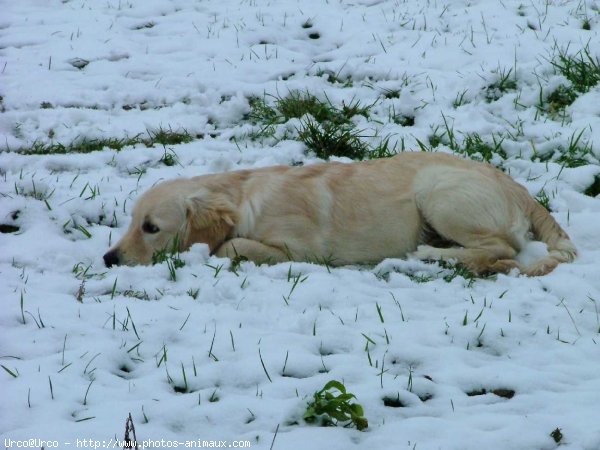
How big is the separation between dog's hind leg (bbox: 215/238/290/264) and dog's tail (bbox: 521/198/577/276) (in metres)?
1.45

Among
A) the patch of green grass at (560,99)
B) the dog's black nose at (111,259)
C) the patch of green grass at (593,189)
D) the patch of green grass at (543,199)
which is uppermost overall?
the patch of green grass at (560,99)

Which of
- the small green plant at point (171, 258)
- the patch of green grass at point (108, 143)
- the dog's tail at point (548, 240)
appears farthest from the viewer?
the patch of green grass at point (108, 143)

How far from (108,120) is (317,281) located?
11.5ft

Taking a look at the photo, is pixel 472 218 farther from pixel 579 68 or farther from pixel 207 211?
pixel 579 68

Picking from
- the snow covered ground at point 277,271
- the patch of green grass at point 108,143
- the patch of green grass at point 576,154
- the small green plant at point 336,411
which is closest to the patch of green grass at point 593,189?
the snow covered ground at point 277,271

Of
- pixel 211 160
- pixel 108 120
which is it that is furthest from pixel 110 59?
pixel 211 160

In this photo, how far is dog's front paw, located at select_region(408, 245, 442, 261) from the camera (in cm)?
504

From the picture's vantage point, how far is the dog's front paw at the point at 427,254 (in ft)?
16.5

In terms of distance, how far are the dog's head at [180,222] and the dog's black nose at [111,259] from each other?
0.13 meters

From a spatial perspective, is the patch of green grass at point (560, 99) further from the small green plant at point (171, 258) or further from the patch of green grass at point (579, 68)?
the small green plant at point (171, 258)

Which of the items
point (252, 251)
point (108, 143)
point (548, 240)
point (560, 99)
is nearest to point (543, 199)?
point (548, 240)

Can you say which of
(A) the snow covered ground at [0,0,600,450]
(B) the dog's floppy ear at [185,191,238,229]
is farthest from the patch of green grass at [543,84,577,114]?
(B) the dog's floppy ear at [185,191,238,229]

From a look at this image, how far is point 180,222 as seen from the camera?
201 inches

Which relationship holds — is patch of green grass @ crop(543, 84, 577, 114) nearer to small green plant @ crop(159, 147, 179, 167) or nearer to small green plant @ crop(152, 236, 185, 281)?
small green plant @ crop(159, 147, 179, 167)
